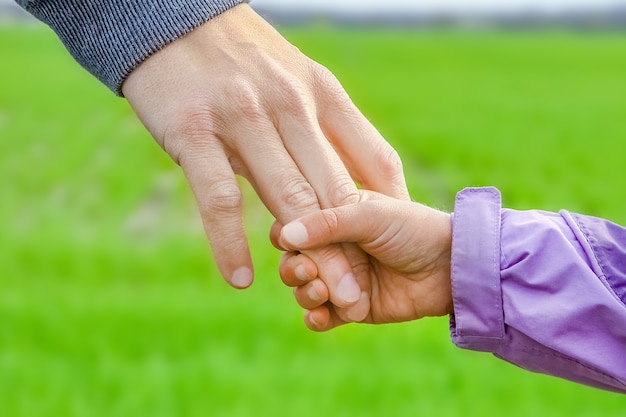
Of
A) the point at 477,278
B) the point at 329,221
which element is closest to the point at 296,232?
the point at 329,221

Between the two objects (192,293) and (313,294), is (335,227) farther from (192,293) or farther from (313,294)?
(192,293)

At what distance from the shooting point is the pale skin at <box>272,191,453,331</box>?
4.35 feet

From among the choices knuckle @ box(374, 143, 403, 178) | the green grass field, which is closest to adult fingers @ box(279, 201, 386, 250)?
knuckle @ box(374, 143, 403, 178)

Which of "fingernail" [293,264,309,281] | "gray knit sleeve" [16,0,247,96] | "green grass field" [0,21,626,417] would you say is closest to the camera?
"gray knit sleeve" [16,0,247,96]

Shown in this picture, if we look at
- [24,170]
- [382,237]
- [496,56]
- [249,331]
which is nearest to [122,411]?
[249,331]

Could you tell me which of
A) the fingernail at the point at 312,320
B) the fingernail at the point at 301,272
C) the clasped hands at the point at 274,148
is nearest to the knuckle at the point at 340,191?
the clasped hands at the point at 274,148

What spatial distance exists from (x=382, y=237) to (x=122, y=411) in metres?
1.83

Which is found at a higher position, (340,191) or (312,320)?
(340,191)

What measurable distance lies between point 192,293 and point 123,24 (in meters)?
3.17

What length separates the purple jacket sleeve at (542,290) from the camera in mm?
1291

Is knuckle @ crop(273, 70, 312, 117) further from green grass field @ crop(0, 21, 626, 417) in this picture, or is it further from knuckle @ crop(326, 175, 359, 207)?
green grass field @ crop(0, 21, 626, 417)

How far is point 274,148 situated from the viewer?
4.27 ft

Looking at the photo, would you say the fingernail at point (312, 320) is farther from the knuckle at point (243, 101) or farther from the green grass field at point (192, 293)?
the green grass field at point (192, 293)

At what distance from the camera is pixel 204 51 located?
50.8 inches
